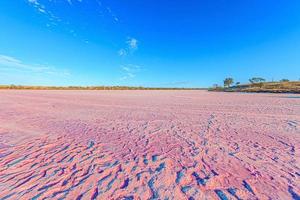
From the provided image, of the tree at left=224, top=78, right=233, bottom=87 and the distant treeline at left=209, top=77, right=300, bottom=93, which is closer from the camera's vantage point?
the distant treeline at left=209, top=77, right=300, bottom=93

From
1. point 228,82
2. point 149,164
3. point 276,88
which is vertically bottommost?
point 149,164

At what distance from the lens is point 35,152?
4.82 metres

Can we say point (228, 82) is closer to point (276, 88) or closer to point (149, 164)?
point (276, 88)

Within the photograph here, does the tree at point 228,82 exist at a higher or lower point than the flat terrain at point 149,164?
higher

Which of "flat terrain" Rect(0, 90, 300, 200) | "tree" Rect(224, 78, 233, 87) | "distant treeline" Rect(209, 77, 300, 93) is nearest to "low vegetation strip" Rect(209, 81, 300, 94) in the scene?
"distant treeline" Rect(209, 77, 300, 93)

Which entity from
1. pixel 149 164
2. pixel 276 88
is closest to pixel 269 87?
pixel 276 88

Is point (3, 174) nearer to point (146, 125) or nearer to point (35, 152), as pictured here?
point (35, 152)

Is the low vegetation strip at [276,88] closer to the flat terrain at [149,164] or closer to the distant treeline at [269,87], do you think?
the distant treeline at [269,87]

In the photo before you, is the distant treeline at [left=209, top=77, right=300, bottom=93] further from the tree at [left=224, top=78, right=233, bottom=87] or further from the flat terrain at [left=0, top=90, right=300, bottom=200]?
the flat terrain at [left=0, top=90, right=300, bottom=200]

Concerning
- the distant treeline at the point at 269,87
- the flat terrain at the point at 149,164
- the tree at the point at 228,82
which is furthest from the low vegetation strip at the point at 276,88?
the flat terrain at the point at 149,164

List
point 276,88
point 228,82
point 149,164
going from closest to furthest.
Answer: point 149,164 → point 276,88 → point 228,82

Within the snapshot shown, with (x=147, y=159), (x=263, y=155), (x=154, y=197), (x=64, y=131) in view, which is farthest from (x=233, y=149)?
(x=64, y=131)

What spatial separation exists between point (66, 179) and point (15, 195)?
83cm

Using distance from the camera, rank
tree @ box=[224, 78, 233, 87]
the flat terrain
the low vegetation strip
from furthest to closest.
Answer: tree @ box=[224, 78, 233, 87]
the low vegetation strip
the flat terrain
